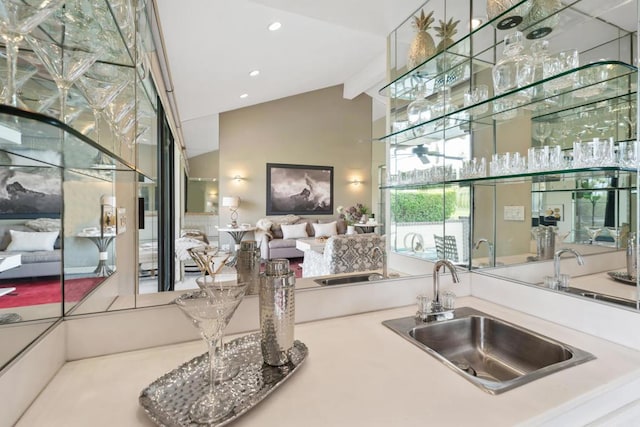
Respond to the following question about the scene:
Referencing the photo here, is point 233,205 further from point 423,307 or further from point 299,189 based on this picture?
point 423,307

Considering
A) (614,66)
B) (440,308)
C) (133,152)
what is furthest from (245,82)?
(614,66)

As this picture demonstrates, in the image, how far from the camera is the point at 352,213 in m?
1.48

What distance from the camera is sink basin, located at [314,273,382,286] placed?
1.25m

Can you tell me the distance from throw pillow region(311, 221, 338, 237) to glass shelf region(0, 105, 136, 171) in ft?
2.88

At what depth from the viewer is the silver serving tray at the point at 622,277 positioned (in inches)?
44.0

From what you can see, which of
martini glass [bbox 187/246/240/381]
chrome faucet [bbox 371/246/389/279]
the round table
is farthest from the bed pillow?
chrome faucet [bbox 371/246/389/279]

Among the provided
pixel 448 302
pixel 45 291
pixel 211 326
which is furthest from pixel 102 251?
pixel 448 302

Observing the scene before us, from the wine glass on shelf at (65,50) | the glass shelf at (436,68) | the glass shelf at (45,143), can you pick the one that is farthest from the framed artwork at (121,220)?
the glass shelf at (436,68)

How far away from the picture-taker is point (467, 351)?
1173 millimetres

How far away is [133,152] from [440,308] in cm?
141

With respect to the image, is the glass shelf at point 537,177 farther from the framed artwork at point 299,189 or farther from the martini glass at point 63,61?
the martini glass at point 63,61

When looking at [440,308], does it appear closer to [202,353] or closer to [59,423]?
[202,353]

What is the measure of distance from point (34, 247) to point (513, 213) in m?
2.02

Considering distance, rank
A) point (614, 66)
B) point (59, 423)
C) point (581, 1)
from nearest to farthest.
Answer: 1. point (59, 423)
2. point (614, 66)
3. point (581, 1)
